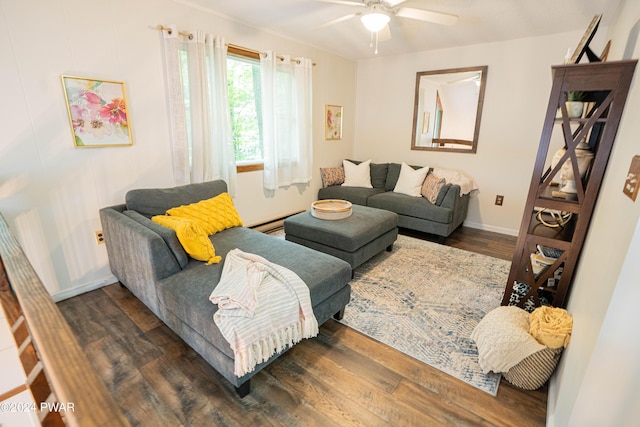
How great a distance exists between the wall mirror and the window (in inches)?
91.8

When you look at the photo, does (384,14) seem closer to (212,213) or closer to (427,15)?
(427,15)

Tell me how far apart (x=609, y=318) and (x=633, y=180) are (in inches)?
18.6

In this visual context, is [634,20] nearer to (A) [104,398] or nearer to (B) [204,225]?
(A) [104,398]

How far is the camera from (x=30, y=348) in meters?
0.65

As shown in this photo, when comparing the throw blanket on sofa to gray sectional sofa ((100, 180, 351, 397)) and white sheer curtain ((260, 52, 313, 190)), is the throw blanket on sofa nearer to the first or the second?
gray sectional sofa ((100, 180, 351, 397))

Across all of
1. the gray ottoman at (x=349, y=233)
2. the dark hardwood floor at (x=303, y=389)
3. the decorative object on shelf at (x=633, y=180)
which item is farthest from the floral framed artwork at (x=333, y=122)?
the decorative object on shelf at (x=633, y=180)

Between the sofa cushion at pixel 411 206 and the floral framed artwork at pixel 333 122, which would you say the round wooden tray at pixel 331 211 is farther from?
the floral framed artwork at pixel 333 122

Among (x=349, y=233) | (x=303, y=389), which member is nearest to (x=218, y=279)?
(x=303, y=389)

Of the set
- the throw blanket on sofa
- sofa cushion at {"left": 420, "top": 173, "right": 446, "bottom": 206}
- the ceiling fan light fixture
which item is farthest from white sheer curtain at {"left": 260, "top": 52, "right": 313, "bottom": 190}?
the throw blanket on sofa

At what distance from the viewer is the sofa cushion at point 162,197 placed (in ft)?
7.44

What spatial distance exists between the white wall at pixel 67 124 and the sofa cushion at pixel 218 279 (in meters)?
1.10

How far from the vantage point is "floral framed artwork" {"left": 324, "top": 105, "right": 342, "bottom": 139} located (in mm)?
4562

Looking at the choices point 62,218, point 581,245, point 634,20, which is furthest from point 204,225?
point 634,20

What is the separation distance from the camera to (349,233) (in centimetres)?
264
